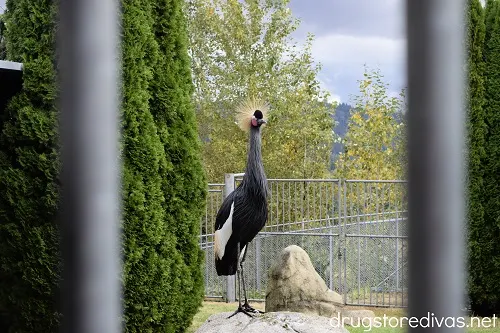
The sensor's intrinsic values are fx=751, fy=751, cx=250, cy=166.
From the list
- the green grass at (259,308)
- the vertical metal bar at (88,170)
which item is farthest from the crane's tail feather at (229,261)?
the vertical metal bar at (88,170)

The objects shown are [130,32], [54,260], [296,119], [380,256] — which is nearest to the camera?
[54,260]

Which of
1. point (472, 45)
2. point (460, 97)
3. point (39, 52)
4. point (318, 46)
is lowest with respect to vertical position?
point (460, 97)

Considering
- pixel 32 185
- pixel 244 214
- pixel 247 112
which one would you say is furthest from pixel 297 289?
pixel 32 185

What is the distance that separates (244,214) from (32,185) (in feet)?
6.53

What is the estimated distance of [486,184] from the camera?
7.87 meters

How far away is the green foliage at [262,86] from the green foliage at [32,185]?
9105 mm

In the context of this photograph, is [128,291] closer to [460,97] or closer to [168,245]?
[168,245]

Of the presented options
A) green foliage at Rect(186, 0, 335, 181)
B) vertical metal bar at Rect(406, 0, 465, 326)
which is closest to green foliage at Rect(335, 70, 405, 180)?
green foliage at Rect(186, 0, 335, 181)

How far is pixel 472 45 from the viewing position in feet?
25.5

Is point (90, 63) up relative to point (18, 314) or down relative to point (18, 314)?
up

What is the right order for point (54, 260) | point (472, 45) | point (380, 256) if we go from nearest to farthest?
1. point (54, 260)
2. point (472, 45)
3. point (380, 256)

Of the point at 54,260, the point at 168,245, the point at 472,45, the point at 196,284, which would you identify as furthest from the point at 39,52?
the point at 472,45

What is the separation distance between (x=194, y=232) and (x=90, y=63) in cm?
616

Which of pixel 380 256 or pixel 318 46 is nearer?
pixel 380 256
